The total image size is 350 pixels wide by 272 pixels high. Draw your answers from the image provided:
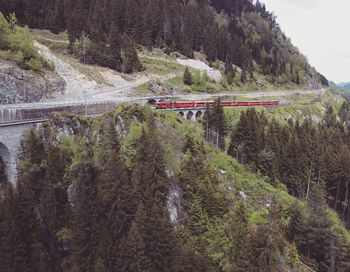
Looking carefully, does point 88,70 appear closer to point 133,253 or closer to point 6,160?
point 6,160

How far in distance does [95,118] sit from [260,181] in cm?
2318

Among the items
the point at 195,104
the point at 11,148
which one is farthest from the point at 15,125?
the point at 195,104

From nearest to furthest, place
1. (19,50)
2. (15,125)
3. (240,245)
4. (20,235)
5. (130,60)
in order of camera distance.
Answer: (240,245), (20,235), (15,125), (19,50), (130,60)

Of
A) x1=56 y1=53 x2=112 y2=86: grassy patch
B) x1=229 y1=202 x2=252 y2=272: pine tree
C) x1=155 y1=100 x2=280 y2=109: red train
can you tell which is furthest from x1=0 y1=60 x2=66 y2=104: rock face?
x1=229 y1=202 x2=252 y2=272: pine tree

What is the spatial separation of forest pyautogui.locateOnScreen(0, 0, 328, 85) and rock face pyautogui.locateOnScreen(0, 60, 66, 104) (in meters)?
24.4

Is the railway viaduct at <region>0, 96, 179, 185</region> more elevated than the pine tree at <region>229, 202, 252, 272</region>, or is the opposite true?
the railway viaduct at <region>0, 96, 179, 185</region>

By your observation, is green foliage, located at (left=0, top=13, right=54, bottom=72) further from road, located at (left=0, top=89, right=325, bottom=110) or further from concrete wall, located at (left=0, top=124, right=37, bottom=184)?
concrete wall, located at (left=0, top=124, right=37, bottom=184)

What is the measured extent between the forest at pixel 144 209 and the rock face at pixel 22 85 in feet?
37.7

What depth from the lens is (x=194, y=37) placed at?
125m

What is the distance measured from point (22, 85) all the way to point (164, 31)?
68.1 meters

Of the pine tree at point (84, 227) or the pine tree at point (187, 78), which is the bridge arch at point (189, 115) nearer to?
the pine tree at point (187, 78)

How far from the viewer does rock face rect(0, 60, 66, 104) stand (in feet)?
174

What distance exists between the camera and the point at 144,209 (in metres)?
36.3

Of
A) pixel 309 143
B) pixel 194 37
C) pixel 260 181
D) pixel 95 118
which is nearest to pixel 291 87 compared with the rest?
pixel 194 37
